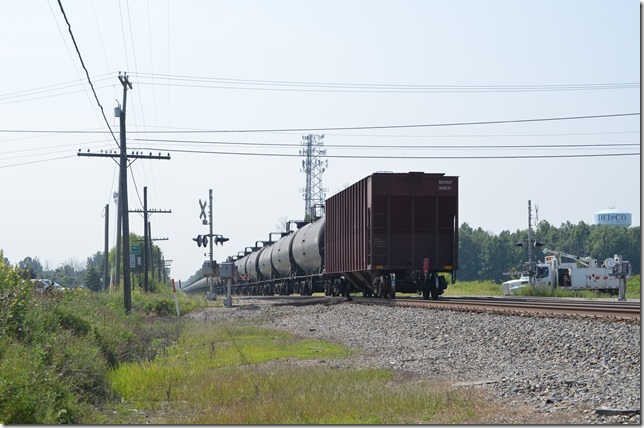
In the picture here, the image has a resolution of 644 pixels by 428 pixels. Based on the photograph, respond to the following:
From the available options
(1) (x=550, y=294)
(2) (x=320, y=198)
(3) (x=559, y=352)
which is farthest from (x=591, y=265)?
(2) (x=320, y=198)

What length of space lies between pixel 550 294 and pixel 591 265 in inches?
421

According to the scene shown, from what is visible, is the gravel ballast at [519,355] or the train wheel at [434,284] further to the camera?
the train wheel at [434,284]

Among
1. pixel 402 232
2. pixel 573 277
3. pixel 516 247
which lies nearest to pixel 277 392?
pixel 402 232

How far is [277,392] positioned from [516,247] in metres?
141

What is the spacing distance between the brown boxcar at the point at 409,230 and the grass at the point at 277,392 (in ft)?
37.4

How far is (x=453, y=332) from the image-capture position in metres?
18.6

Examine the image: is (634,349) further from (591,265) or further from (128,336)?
(591,265)

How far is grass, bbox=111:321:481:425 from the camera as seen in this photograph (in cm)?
1060

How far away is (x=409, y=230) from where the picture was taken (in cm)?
3056

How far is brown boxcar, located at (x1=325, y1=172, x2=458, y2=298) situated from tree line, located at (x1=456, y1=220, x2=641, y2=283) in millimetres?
117471

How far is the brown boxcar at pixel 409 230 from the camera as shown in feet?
98.7

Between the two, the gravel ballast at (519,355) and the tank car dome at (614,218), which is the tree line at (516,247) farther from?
the gravel ballast at (519,355)

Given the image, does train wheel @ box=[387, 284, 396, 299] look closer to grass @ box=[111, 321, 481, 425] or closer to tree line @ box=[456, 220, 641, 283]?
grass @ box=[111, 321, 481, 425]

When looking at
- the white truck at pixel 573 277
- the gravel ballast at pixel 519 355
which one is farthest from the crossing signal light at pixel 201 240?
the gravel ballast at pixel 519 355
